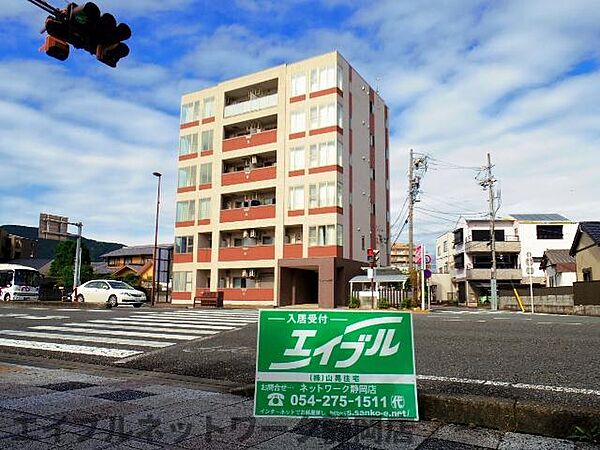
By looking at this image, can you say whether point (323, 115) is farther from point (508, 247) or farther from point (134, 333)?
point (508, 247)

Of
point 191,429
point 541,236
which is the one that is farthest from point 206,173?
point 541,236

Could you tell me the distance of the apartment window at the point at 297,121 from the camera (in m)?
33.0

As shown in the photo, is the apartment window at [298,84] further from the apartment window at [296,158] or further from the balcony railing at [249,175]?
the balcony railing at [249,175]

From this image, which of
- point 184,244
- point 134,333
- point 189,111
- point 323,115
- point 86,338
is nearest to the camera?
point 86,338

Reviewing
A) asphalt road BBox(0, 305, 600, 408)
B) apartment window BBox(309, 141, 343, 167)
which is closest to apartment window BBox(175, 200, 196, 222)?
apartment window BBox(309, 141, 343, 167)

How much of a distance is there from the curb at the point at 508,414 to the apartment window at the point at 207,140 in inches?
1371

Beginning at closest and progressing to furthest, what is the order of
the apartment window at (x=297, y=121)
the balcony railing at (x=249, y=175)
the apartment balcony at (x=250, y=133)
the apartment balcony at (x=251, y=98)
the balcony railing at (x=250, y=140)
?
the apartment window at (x=297, y=121), the balcony railing at (x=249, y=175), the balcony railing at (x=250, y=140), the apartment balcony at (x=250, y=133), the apartment balcony at (x=251, y=98)

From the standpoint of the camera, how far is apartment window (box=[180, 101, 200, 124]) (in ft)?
126

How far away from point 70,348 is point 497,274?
49860 mm

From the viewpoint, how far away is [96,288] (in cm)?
2620

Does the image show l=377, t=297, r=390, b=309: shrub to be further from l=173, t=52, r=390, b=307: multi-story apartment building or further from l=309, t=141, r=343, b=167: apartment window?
l=309, t=141, r=343, b=167: apartment window

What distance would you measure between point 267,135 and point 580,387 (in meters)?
31.0

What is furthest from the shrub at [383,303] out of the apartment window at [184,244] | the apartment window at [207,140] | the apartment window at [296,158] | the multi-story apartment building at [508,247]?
the multi-story apartment building at [508,247]

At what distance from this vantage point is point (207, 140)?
3738 centimetres
